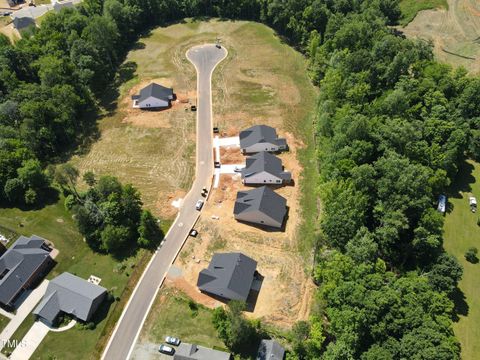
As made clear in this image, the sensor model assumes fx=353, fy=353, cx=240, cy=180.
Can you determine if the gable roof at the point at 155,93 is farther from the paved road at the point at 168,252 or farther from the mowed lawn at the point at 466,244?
the mowed lawn at the point at 466,244

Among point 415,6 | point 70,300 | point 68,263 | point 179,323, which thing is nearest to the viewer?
point 179,323

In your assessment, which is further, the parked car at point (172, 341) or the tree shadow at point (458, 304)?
the tree shadow at point (458, 304)

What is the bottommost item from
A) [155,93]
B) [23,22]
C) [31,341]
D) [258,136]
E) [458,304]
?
[31,341]

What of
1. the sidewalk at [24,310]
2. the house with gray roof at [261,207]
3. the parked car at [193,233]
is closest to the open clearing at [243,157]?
the parked car at [193,233]

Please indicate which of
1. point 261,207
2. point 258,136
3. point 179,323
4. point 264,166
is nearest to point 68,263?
point 179,323

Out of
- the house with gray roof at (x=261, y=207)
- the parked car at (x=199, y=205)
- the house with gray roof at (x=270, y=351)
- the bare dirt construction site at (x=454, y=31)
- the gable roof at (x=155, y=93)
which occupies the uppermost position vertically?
the bare dirt construction site at (x=454, y=31)

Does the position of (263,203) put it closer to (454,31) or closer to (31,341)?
(31,341)

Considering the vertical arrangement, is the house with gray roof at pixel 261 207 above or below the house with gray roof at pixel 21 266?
above
